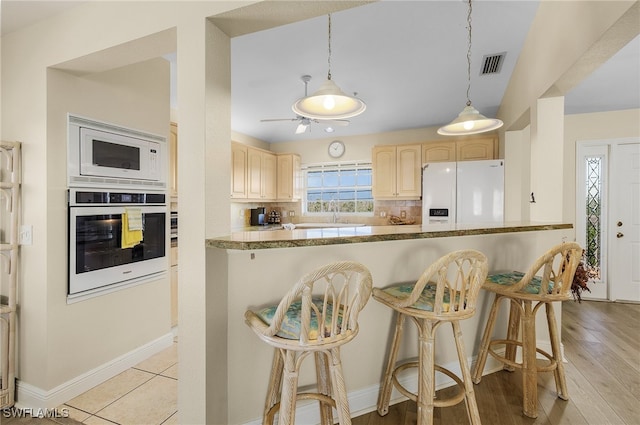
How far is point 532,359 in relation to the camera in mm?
1841

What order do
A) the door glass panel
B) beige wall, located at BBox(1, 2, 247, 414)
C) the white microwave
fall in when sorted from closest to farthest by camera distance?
beige wall, located at BBox(1, 2, 247, 414) → the white microwave → the door glass panel

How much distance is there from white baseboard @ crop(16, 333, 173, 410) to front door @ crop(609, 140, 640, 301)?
565cm

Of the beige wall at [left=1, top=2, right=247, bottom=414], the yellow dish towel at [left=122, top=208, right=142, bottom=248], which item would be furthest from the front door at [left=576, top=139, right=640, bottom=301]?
the yellow dish towel at [left=122, top=208, right=142, bottom=248]

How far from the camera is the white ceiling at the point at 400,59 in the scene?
7.59 ft

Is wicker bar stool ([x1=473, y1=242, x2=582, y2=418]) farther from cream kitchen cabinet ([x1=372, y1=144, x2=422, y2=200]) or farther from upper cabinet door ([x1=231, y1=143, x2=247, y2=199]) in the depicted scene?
upper cabinet door ([x1=231, y1=143, x2=247, y2=199])

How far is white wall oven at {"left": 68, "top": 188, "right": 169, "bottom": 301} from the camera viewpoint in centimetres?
211

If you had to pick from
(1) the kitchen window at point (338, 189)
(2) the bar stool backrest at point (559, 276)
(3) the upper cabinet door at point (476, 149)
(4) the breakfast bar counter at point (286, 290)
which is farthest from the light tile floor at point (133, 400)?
(3) the upper cabinet door at point (476, 149)

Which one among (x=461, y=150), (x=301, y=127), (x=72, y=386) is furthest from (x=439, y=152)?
(x=72, y=386)

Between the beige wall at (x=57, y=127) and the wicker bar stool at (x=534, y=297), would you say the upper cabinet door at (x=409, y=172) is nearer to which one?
the wicker bar stool at (x=534, y=297)

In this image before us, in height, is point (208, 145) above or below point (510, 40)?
below

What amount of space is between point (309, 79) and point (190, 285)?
8.46ft

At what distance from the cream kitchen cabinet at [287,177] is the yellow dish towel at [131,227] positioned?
11.5ft

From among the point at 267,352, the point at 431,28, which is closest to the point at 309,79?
the point at 431,28

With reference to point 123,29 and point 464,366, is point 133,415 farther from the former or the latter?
point 123,29
